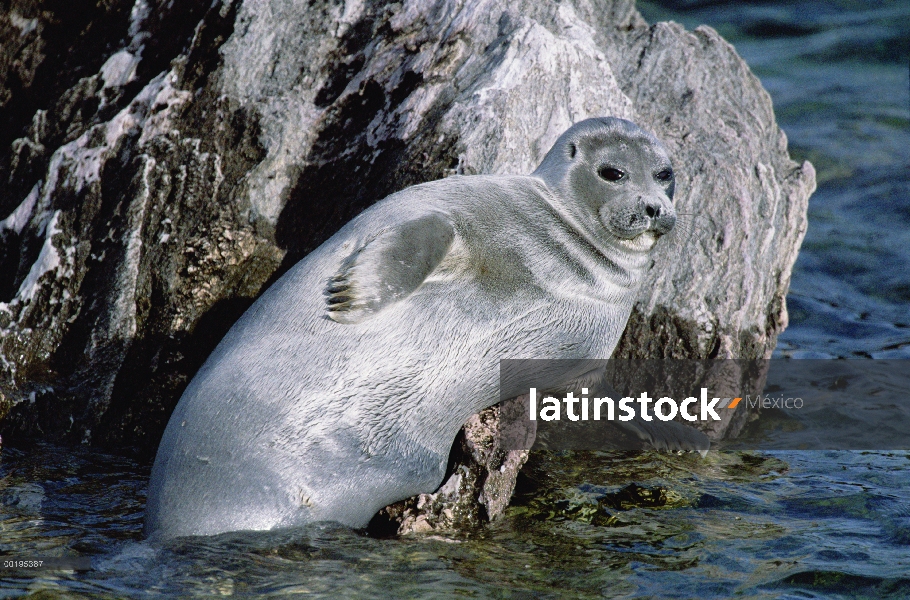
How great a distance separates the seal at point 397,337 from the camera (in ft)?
11.5

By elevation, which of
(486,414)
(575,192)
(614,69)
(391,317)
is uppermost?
(614,69)

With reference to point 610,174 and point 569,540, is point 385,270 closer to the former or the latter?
point 610,174

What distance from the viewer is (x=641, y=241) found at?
422cm

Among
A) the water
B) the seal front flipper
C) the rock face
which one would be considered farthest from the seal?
the rock face

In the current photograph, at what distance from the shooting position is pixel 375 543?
357cm

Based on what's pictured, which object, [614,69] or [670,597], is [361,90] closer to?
[614,69]

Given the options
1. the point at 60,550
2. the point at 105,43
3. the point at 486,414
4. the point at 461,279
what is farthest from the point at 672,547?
the point at 105,43

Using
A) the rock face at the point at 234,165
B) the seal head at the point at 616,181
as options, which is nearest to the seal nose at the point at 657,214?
the seal head at the point at 616,181

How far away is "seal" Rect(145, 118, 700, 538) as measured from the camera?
3.50 meters

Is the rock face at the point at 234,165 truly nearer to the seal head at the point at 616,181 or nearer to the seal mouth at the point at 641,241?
the seal head at the point at 616,181

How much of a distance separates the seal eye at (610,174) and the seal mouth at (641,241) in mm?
261

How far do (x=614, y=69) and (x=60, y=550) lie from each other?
4.50 meters

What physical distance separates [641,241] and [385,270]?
1.26m

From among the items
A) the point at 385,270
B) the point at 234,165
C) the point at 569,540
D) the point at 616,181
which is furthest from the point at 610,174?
the point at 234,165
